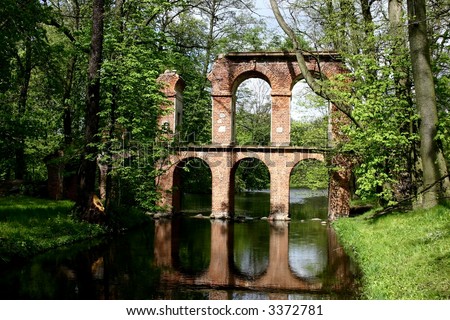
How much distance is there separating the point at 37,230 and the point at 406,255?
8890 mm

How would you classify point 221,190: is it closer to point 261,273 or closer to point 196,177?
point 196,177

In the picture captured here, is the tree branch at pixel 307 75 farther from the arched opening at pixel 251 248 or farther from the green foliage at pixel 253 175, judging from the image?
the green foliage at pixel 253 175

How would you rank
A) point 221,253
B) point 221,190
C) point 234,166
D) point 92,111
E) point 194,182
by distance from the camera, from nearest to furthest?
point 221,253, point 92,111, point 221,190, point 234,166, point 194,182

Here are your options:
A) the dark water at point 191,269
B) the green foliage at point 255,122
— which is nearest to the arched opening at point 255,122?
the green foliage at point 255,122


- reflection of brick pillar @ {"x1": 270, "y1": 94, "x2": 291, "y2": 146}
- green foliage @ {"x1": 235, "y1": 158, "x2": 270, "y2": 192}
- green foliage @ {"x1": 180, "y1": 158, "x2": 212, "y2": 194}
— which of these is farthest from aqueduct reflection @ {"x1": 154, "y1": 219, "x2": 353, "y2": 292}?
green foliage @ {"x1": 235, "y1": 158, "x2": 270, "y2": 192}

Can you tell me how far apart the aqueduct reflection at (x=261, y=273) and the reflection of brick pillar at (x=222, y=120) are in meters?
7.96

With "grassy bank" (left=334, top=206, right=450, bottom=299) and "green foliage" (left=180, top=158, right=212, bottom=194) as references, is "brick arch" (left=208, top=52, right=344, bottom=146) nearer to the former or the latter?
"green foliage" (left=180, top=158, right=212, bottom=194)

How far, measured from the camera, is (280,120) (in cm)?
2200

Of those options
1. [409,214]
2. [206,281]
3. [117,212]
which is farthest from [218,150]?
[206,281]

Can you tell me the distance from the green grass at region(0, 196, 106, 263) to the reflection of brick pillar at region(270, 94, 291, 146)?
33.0ft

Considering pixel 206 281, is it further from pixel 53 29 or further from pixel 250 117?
pixel 250 117

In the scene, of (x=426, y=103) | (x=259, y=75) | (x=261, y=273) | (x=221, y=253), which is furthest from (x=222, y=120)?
(x=261, y=273)

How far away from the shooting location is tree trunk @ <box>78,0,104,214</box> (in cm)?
1448

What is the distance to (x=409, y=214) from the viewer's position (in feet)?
→ 38.6
